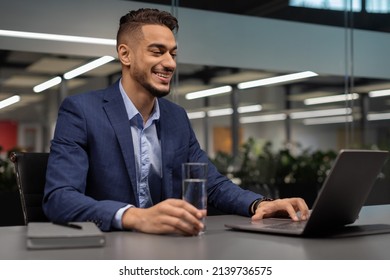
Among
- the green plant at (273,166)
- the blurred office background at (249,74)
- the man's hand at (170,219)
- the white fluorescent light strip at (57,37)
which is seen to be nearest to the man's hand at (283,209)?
the man's hand at (170,219)

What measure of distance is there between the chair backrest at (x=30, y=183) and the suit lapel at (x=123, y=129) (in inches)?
12.8

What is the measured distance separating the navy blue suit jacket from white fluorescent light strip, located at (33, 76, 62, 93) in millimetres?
1960

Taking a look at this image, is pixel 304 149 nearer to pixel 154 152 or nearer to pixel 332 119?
pixel 332 119

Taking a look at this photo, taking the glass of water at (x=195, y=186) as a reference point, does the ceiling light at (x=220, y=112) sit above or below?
above

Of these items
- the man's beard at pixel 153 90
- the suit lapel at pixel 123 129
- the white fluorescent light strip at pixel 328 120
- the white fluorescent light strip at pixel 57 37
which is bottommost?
the suit lapel at pixel 123 129

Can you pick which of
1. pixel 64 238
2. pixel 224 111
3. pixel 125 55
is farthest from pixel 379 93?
pixel 64 238

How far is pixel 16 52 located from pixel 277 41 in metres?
2.16

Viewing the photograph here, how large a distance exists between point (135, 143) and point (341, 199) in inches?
35.4

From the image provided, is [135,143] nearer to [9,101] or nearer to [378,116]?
[9,101]

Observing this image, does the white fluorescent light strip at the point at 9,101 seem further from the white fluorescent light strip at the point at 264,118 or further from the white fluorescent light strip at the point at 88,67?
the white fluorescent light strip at the point at 264,118

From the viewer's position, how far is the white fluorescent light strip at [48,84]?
4.04 meters

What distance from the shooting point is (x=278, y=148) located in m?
5.18

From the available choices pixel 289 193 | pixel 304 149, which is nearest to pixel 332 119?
pixel 304 149

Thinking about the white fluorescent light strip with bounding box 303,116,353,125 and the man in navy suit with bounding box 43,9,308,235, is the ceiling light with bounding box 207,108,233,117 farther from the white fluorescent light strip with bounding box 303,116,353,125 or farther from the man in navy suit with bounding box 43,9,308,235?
the man in navy suit with bounding box 43,9,308,235
